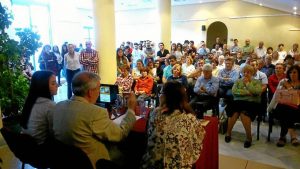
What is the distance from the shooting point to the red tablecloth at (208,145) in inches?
91.4

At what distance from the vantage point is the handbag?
12.3ft

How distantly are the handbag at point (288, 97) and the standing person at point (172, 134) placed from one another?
2.45 meters

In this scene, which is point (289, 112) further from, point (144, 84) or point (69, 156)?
point (69, 156)

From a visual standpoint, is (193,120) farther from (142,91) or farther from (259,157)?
(142,91)

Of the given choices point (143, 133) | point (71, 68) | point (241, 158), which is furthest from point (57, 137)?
point (71, 68)

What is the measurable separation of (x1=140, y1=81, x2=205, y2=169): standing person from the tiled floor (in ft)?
4.84

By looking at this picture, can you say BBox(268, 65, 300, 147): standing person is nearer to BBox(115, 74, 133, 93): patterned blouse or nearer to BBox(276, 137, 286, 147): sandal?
BBox(276, 137, 286, 147): sandal

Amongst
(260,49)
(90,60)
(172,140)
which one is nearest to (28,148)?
(172,140)

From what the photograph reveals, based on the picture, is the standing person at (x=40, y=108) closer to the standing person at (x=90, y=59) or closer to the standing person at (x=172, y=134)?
the standing person at (x=172, y=134)

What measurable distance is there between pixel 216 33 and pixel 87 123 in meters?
13.5

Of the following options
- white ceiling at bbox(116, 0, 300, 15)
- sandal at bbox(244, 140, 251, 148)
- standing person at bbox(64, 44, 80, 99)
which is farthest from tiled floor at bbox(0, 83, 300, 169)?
white ceiling at bbox(116, 0, 300, 15)

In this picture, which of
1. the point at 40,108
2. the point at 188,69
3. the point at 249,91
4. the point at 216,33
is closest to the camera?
the point at 40,108

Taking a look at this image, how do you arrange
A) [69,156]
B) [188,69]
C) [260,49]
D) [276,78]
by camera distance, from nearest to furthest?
1. [69,156]
2. [276,78]
3. [188,69]
4. [260,49]

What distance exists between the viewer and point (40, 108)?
7.21ft
